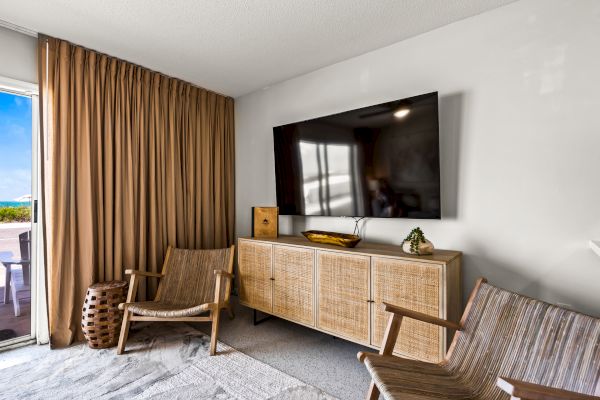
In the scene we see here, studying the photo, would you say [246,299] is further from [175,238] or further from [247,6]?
[247,6]

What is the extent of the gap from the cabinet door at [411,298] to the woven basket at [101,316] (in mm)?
1894

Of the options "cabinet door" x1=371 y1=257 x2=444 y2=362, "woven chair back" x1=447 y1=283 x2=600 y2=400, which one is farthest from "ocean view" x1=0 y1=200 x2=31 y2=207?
"woven chair back" x1=447 y1=283 x2=600 y2=400

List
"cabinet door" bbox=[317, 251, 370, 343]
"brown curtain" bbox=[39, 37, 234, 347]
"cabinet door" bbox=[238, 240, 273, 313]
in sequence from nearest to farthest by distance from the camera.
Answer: "cabinet door" bbox=[317, 251, 370, 343] → "brown curtain" bbox=[39, 37, 234, 347] → "cabinet door" bbox=[238, 240, 273, 313]

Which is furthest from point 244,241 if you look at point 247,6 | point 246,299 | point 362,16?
A: point 362,16

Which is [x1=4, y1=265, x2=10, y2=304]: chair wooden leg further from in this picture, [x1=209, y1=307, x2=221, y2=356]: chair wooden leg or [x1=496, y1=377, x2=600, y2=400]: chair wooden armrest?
[x1=496, y1=377, x2=600, y2=400]: chair wooden armrest

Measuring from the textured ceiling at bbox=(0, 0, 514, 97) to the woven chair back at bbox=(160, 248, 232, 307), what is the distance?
170cm

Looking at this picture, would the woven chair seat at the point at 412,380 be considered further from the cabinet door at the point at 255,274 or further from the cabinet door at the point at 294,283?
the cabinet door at the point at 255,274

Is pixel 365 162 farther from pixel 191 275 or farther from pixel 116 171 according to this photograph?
pixel 116 171

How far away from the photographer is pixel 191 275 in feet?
8.84

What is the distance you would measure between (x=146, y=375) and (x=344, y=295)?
53.8 inches

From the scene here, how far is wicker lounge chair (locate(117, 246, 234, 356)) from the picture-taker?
2.22 metres

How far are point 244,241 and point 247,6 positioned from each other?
70.8 inches

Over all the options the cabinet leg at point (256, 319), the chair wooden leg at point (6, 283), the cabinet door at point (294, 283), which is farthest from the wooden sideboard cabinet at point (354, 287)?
the chair wooden leg at point (6, 283)

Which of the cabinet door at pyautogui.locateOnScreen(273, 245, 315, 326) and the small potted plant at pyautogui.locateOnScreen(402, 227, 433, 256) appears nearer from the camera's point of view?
the small potted plant at pyautogui.locateOnScreen(402, 227, 433, 256)
